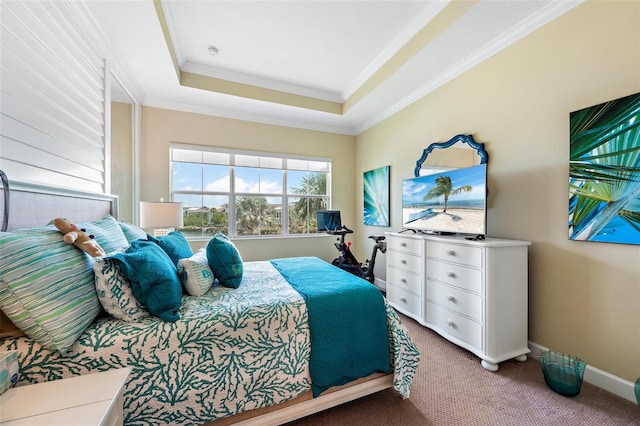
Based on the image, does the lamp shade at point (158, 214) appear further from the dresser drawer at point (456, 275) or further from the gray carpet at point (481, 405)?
the dresser drawer at point (456, 275)

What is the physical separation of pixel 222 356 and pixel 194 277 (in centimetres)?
54

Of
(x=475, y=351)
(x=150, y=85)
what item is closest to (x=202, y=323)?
(x=475, y=351)

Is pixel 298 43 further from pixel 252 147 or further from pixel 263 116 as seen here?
pixel 252 147

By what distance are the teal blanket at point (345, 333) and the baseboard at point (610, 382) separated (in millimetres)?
1457

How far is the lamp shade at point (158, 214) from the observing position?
2572 mm

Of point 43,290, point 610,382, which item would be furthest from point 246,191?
point 610,382

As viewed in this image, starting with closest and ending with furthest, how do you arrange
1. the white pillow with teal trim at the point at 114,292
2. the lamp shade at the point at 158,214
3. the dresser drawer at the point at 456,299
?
the white pillow with teal trim at the point at 114,292 < the dresser drawer at the point at 456,299 < the lamp shade at the point at 158,214

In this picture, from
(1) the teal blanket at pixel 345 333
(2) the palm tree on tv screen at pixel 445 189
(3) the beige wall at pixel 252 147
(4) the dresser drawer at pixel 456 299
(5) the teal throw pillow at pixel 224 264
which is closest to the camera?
(1) the teal blanket at pixel 345 333

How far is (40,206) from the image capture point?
1.32 meters

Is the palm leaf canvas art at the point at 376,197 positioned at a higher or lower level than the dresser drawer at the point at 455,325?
higher

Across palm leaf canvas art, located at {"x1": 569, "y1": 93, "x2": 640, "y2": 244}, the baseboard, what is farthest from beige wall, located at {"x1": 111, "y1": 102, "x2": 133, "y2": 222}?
the baseboard

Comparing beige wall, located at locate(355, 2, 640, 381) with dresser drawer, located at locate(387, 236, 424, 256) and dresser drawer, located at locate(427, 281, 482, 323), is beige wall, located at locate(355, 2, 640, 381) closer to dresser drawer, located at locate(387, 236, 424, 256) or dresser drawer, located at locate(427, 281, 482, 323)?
dresser drawer, located at locate(427, 281, 482, 323)

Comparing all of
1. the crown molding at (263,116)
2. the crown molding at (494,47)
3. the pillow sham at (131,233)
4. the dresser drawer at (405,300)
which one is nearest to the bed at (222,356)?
the pillow sham at (131,233)

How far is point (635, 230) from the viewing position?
146 cm
